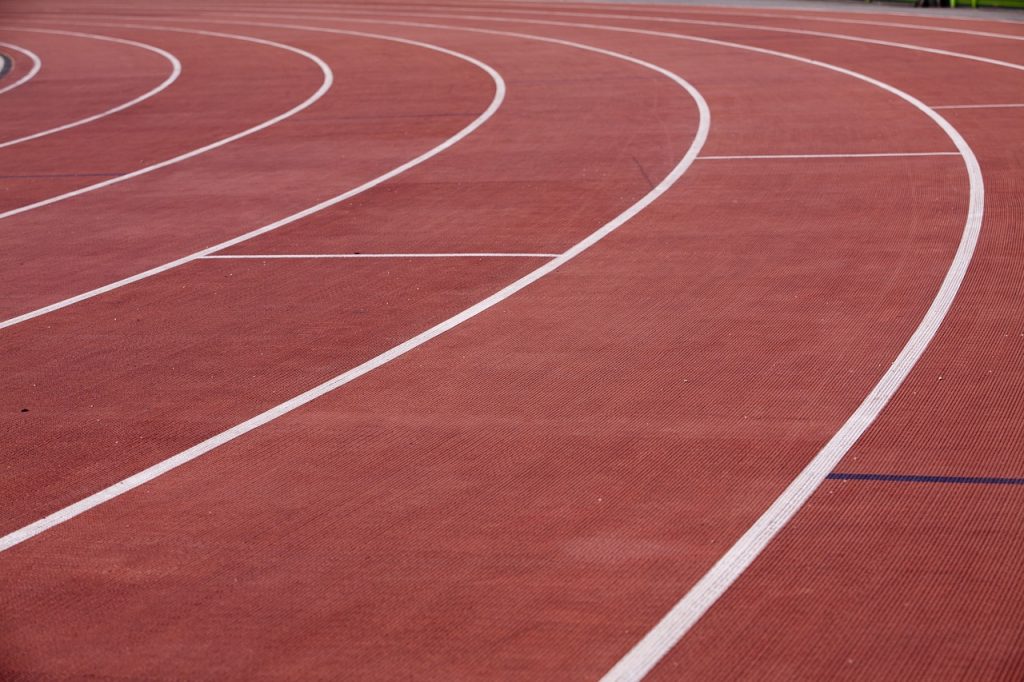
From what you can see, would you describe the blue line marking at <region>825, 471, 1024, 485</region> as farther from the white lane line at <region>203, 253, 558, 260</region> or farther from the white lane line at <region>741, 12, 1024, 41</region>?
the white lane line at <region>741, 12, 1024, 41</region>

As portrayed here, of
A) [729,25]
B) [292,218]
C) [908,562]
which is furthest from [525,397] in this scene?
[729,25]

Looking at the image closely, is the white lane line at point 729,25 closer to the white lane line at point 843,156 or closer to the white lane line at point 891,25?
the white lane line at point 891,25

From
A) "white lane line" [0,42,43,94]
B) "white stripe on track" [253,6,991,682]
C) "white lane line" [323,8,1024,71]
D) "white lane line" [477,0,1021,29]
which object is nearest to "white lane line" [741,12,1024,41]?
"white lane line" [477,0,1021,29]

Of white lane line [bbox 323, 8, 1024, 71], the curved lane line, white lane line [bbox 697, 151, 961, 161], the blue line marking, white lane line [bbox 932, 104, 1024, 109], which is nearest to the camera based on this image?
the curved lane line

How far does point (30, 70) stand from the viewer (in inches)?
860

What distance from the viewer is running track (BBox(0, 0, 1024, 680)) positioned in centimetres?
477

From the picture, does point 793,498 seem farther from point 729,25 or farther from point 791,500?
point 729,25

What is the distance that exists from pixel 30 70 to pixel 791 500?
19326 mm

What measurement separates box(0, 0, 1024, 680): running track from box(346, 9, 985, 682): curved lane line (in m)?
0.02

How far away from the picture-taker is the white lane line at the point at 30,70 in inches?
793

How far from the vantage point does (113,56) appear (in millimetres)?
23078

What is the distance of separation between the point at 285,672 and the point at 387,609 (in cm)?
50

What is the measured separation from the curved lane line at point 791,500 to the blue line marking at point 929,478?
10 cm

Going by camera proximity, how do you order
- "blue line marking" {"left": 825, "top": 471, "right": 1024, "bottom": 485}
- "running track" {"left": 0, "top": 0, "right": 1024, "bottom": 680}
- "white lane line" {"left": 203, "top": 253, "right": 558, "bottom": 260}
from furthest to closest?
1. "white lane line" {"left": 203, "top": 253, "right": 558, "bottom": 260}
2. "blue line marking" {"left": 825, "top": 471, "right": 1024, "bottom": 485}
3. "running track" {"left": 0, "top": 0, "right": 1024, "bottom": 680}
